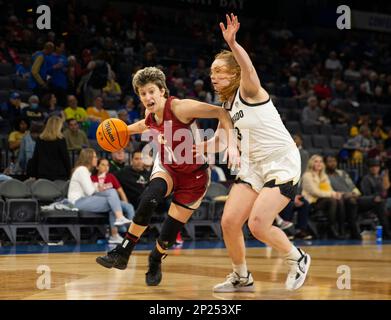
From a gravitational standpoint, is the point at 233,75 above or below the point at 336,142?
above

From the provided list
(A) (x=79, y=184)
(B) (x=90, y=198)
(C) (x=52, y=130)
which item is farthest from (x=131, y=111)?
(B) (x=90, y=198)

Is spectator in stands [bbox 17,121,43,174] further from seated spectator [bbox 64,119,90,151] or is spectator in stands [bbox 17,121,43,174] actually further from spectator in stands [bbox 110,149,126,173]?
spectator in stands [bbox 110,149,126,173]

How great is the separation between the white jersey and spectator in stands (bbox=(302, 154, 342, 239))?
6.75 meters

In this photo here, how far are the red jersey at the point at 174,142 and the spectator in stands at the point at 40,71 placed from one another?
7.61 metres

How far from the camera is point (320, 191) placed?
1191 cm

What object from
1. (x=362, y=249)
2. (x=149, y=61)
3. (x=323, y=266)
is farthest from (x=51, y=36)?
(x=323, y=266)

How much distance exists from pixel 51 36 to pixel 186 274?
8.81 m

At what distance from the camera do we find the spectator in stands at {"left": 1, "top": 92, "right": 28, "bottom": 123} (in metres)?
12.1

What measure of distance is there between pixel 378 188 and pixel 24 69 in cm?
679

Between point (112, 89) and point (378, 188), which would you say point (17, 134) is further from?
point (378, 188)

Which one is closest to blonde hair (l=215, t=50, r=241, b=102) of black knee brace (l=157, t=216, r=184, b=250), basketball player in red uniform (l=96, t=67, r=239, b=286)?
basketball player in red uniform (l=96, t=67, r=239, b=286)

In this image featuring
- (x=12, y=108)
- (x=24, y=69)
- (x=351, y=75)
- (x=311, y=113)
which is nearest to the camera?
(x=12, y=108)
